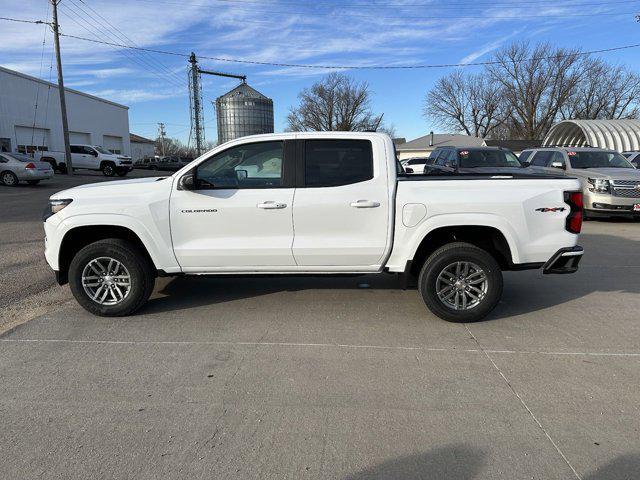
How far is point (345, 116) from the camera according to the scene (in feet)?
237

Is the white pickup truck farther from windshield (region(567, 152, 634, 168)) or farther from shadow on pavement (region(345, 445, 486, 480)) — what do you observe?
windshield (region(567, 152, 634, 168))

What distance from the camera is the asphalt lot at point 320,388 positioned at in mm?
2707

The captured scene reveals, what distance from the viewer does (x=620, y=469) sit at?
8.56 feet

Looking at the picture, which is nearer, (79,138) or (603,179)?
(603,179)

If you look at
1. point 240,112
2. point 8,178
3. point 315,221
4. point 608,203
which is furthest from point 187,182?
point 240,112

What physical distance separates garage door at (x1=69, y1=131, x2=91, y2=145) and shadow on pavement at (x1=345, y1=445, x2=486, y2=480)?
158 ft

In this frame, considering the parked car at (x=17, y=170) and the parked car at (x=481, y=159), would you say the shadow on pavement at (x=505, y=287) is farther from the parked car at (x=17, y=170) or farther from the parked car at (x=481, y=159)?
the parked car at (x=17, y=170)

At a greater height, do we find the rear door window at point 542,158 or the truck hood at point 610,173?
the rear door window at point 542,158

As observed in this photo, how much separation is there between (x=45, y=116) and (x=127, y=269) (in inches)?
1571

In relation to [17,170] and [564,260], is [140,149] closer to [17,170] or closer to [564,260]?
[17,170]

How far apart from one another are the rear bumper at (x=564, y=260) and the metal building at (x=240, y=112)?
2318 inches

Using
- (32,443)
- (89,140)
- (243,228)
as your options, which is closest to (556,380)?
(243,228)

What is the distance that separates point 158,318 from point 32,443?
219 cm

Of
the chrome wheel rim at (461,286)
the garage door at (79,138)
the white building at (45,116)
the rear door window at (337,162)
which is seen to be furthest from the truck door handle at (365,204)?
the garage door at (79,138)
